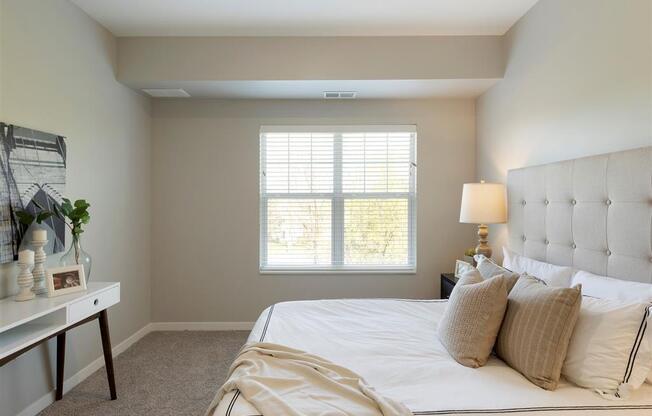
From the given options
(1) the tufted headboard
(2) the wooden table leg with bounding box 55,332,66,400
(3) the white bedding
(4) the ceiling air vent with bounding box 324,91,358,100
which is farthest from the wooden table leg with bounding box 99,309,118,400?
(1) the tufted headboard

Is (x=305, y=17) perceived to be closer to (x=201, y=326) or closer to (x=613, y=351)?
(x=613, y=351)

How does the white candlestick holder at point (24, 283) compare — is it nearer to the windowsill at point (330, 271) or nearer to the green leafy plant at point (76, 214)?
the green leafy plant at point (76, 214)

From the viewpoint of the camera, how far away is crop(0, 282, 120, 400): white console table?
5.32 ft

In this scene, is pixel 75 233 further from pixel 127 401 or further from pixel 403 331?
pixel 403 331

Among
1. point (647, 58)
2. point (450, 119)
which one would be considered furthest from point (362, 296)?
point (647, 58)

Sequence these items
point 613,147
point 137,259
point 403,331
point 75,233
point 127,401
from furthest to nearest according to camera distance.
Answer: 1. point 137,259
2. point 127,401
3. point 75,233
4. point 403,331
5. point 613,147

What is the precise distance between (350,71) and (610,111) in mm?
1827

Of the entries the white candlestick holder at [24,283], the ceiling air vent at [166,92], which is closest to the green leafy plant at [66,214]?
the white candlestick holder at [24,283]

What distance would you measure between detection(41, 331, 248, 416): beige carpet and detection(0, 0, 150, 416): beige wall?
182 millimetres

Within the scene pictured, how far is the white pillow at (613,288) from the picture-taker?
4.62 feet

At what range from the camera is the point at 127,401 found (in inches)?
91.6

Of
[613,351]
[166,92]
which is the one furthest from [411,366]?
[166,92]

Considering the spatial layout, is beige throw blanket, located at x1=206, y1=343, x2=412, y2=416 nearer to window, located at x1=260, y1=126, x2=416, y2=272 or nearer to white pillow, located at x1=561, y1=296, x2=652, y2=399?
white pillow, located at x1=561, y1=296, x2=652, y2=399

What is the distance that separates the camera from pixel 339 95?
3.36 metres
